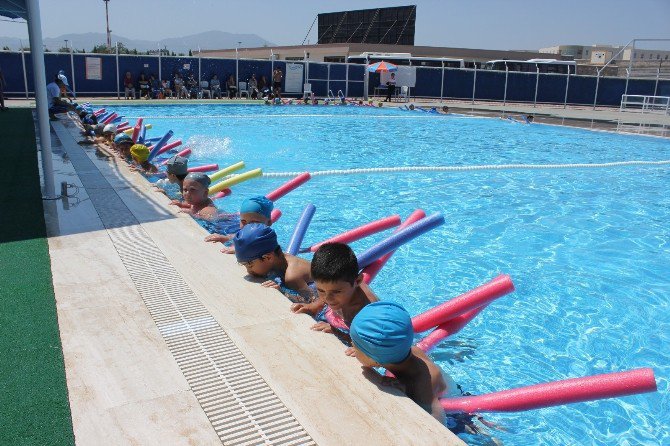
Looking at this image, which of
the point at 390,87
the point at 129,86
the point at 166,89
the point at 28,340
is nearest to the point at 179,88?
the point at 166,89

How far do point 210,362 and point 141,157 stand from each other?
247 inches

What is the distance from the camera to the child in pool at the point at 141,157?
845cm

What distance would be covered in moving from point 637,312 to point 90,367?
4962 millimetres

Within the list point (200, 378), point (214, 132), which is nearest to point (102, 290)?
point (200, 378)

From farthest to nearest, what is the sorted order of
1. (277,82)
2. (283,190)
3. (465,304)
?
(277,82)
(283,190)
(465,304)

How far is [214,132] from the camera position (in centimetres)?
1689

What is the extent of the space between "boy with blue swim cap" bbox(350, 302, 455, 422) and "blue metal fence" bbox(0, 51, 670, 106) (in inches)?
944

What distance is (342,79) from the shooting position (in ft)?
102

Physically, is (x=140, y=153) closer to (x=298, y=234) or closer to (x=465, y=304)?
(x=298, y=234)

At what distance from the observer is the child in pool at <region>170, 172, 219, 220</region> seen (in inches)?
243

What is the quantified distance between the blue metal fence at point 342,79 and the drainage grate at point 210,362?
22007mm

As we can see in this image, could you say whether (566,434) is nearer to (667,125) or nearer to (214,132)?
(214,132)

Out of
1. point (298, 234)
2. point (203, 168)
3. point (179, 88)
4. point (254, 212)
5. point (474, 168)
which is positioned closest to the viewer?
point (254, 212)

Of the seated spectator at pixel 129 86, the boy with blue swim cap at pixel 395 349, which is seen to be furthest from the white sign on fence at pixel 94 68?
the boy with blue swim cap at pixel 395 349
